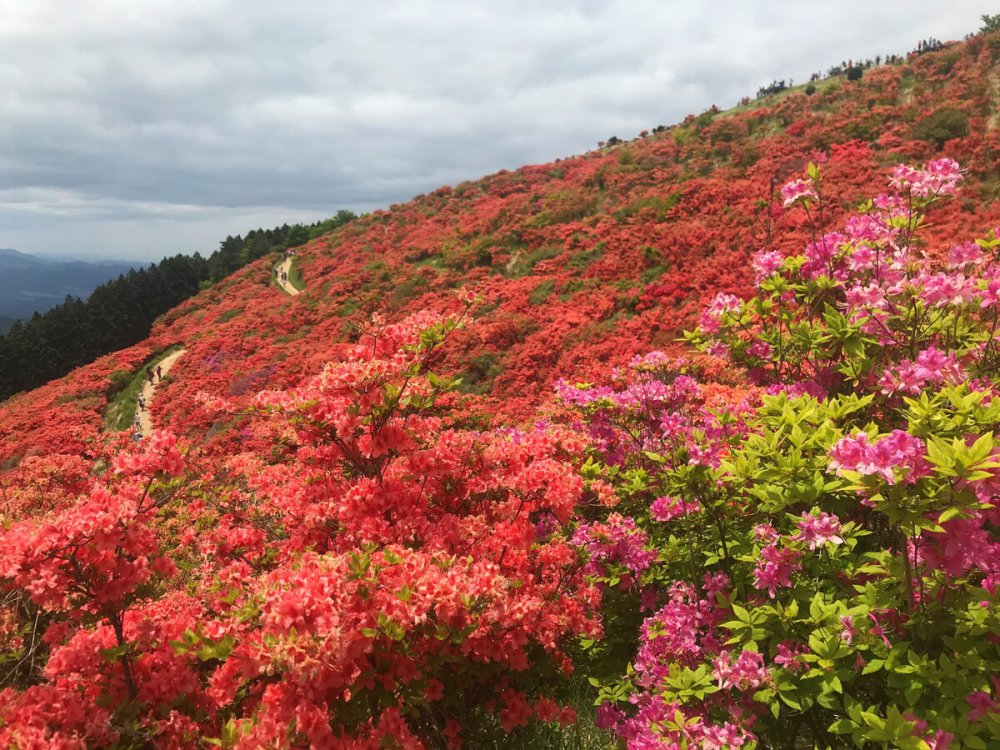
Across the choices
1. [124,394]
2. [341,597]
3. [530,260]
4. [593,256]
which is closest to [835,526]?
[341,597]

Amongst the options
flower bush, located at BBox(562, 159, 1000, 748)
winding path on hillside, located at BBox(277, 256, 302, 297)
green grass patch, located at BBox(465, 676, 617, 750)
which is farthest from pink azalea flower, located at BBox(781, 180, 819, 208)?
winding path on hillside, located at BBox(277, 256, 302, 297)

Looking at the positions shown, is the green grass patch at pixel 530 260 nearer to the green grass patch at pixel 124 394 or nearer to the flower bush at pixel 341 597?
the green grass patch at pixel 124 394

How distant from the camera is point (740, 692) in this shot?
290 centimetres

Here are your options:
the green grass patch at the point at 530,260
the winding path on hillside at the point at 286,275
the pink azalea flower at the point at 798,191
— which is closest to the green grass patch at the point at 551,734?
the pink azalea flower at the point at 798,191

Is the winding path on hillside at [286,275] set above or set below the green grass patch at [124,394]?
above

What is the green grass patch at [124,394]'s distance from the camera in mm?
23203

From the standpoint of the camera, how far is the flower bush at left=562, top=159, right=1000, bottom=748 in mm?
2068

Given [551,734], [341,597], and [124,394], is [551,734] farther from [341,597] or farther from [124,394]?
[124,394]

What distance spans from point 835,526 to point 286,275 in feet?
133

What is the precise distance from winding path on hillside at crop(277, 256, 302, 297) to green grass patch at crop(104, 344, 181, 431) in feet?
26.8

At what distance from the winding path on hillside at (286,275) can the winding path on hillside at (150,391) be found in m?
7.75

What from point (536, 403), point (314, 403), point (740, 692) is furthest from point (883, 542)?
point (536, 403)

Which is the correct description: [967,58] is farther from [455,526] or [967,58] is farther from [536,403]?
[455,526]

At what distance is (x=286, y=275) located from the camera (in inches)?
1517
